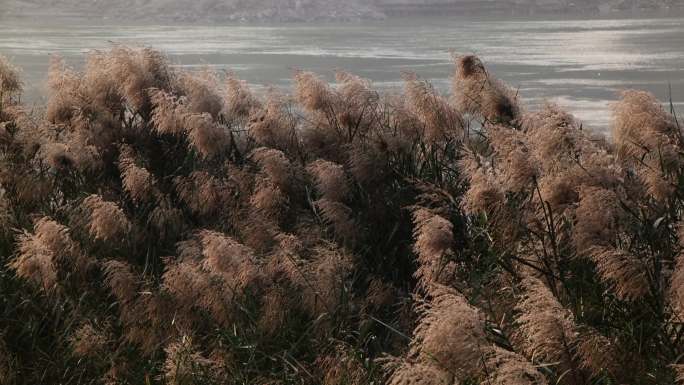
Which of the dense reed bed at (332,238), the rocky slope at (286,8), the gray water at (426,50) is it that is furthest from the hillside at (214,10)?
the dense reed bed at (332,238)

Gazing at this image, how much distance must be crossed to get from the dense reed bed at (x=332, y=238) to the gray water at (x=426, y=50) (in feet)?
8.22

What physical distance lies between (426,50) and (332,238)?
16.0 m

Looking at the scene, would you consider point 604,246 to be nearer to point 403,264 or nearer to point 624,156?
point 624,156

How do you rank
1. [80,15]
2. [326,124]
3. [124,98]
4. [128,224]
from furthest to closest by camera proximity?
[80,15] < [124,98] < [326,124] < [128,224]

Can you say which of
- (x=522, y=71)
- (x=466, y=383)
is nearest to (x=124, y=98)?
(x=466, y=383)

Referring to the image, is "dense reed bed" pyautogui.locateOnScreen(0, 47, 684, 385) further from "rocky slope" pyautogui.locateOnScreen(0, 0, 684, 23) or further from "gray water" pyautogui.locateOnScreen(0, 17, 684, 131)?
"rocky slope" pyautogui.locateOnScreen(0, 0, 684, 23)

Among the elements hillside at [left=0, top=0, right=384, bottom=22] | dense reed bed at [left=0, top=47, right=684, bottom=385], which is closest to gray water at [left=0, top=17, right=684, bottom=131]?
dense reed bed at [left=0, top=47, right=684, bottom=385]

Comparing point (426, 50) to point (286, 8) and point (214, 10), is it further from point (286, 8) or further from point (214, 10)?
point (286, 8)

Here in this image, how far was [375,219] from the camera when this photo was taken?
630 centimetres

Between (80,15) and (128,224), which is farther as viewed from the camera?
(80,15)

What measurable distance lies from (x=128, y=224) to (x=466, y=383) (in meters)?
2.47

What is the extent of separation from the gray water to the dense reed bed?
98.7 inches

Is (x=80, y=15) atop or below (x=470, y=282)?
below

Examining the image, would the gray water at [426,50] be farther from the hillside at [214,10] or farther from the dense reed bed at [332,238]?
the hillside at [214,10]
